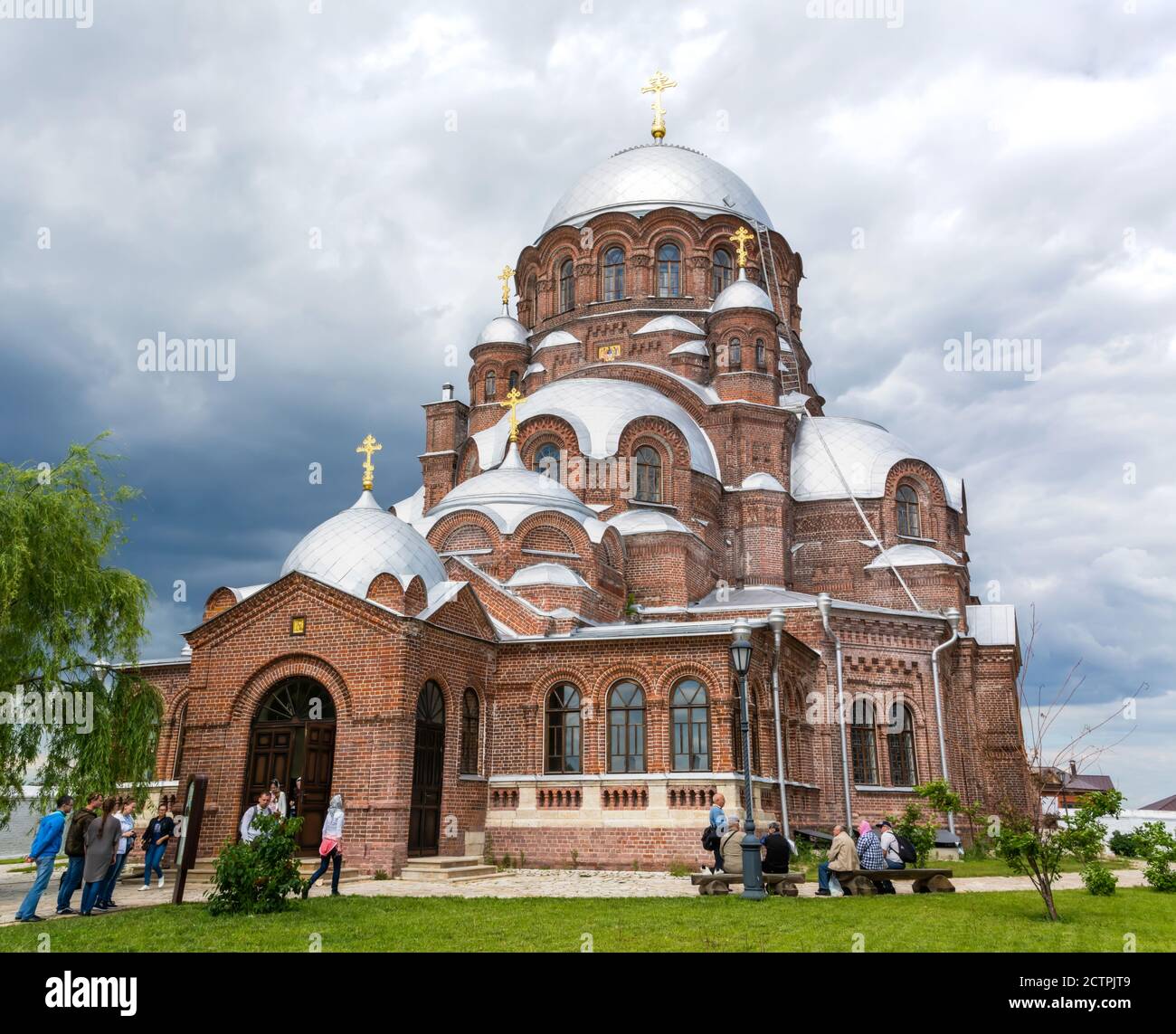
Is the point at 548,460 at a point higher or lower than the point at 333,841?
higher

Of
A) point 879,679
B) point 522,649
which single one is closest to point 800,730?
point 879,679

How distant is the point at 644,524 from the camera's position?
24109 millimetres

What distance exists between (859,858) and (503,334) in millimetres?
22133

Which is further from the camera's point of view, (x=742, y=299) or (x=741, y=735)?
(x=742, y=299)

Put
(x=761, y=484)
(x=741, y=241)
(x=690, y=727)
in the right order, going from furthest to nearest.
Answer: (x=741, y=241) < (x=761, y=484) < (x=690, y=727)

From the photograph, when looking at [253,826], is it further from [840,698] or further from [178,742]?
[840,698]

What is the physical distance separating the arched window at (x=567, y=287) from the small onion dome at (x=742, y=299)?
499 cm

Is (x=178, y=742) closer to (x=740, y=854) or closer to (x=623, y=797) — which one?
(x=623, y=797)

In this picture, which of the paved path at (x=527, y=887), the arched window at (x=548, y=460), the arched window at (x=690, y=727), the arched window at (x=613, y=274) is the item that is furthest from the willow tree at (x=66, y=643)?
the arched window at (x=613, y=274)

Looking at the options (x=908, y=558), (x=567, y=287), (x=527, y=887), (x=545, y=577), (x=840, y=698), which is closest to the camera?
(x=527, y=887)

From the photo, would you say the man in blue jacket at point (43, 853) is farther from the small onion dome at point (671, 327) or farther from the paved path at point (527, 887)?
the small onion dome at point (671, 327)

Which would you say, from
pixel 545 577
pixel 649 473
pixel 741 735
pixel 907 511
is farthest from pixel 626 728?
pixel 907 511

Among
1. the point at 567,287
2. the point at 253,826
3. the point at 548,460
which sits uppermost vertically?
the point at 567,287

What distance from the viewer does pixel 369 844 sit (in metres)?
15.5
